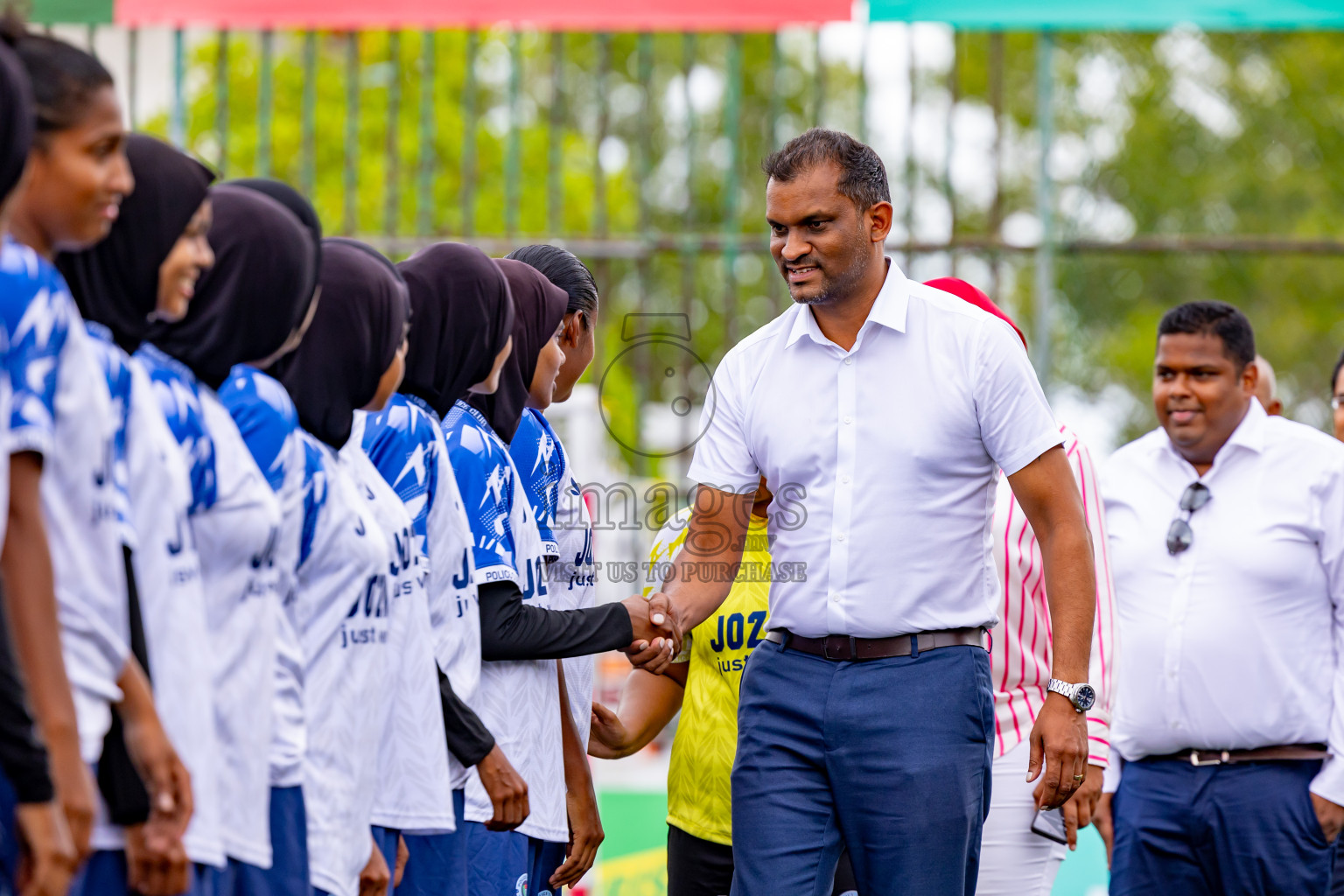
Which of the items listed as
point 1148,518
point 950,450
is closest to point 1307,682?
point 1148,518

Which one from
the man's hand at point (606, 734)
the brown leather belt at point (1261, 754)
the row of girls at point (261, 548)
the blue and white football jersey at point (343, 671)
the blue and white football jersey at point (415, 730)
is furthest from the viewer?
the brown leather belt at point (1261, 754)

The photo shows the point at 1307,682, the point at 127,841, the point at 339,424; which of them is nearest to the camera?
the point at 127,841

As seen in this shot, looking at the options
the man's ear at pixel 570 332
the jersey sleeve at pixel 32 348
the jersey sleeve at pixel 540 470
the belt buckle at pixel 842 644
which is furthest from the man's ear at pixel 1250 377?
the jersey sleeve at pixel 32 348

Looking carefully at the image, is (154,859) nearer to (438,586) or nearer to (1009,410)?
(438,586)

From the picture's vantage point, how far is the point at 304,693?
273 cm

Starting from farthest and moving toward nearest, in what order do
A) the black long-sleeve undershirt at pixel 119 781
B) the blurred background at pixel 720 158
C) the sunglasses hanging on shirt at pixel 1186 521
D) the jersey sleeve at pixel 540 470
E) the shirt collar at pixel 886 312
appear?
the blurred background at pixel 720 158, the sunglasses hanging on shirt at pixel 1186 521, the jersey sleeve at pixel 540 470, the shirt collar at pixel 886 312, the black long-sleeve undershirt at pixel 119 781

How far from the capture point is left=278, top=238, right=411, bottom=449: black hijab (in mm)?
2916

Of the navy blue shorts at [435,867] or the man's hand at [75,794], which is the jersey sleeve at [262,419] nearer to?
the man's hand at [75,794]

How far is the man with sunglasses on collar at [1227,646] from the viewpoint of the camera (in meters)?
4.47

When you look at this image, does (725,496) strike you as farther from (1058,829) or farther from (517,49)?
(517,49)

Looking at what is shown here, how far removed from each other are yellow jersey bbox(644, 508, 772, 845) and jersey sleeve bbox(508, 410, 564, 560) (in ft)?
1.32

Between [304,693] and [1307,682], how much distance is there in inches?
121

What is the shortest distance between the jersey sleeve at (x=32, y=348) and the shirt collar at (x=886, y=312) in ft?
6.73

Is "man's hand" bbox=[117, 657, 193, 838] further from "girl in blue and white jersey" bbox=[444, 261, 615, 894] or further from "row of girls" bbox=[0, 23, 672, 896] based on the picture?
"girl in blue and white jersey" bbox=[444, 261, 615, 894]
